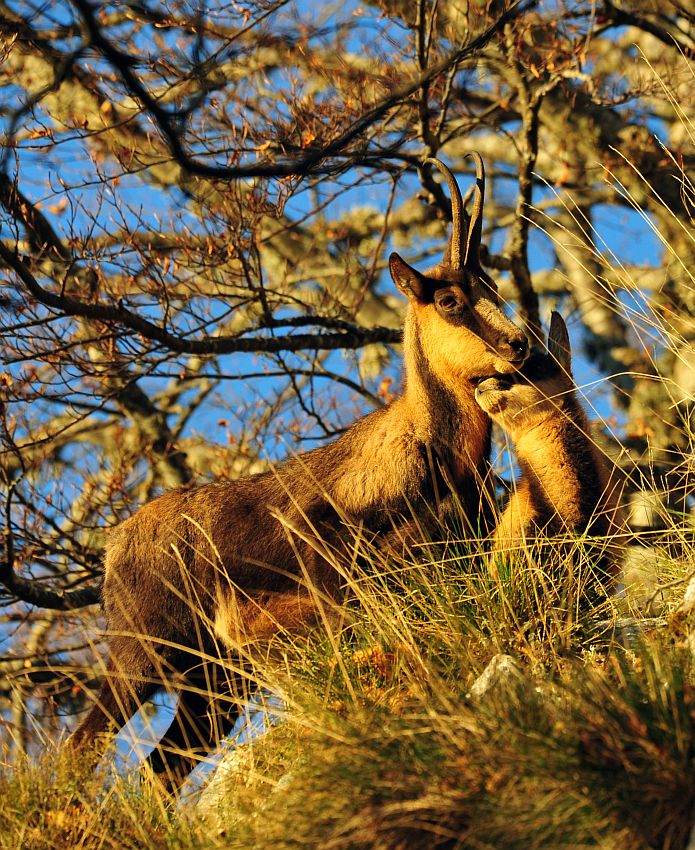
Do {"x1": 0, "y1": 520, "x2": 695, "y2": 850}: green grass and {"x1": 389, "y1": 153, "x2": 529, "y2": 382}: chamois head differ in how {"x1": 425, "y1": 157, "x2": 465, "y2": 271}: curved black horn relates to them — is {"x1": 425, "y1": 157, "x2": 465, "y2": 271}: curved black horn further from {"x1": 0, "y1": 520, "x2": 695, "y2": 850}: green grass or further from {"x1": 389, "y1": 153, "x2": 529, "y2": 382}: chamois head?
{"x1": 0, "y1": 520, "x2": 695, "y2": 850}: green grass

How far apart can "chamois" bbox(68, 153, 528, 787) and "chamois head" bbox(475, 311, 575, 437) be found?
4.7 inches

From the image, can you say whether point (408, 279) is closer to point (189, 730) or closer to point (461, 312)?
point (461, 312)

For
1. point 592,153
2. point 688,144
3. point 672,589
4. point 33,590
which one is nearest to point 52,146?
point 33,590

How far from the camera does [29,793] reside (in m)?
4.12

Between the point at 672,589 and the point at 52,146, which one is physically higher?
the point at 52,146

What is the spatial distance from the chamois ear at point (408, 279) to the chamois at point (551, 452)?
0.80 meters

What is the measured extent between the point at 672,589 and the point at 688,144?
26.1ft

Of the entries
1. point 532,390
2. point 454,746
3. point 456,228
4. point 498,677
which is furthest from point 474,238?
point 454,746

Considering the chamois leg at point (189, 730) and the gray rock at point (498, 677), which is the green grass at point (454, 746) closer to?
the gray rock at point (498, 677)

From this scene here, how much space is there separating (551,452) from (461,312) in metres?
1.06

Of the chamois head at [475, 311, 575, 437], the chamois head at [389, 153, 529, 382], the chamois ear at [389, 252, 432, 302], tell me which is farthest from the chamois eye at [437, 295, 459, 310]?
the chamois head at [475, 311, 575, 437]

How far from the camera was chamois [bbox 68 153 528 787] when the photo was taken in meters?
5.79

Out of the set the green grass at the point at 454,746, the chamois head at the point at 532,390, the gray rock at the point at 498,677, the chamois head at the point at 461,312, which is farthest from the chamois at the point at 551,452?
the gray rock at the point at 498,677

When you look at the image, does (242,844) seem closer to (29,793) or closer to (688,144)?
(29,793)
